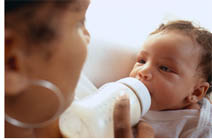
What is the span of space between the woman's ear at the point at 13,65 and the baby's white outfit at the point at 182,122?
67 centimetres

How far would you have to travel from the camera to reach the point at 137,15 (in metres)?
1.29

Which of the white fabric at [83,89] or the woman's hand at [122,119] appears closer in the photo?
the woman's hand at [122,119]

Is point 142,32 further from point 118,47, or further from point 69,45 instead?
point 69,45

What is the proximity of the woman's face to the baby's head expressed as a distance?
0.46 metres

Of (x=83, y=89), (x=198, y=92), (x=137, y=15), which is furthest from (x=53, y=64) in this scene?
(x=137, y=15)

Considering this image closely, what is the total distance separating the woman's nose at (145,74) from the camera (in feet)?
2.98

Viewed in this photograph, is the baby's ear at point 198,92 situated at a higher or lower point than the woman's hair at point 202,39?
lower

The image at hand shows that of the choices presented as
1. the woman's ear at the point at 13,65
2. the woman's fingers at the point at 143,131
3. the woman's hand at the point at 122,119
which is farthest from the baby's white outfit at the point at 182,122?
the woman's ear at the point at 13,65

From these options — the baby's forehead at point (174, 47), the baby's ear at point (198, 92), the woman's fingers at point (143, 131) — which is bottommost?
the woman's fingers at point (143, 131)

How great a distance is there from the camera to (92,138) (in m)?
0.61

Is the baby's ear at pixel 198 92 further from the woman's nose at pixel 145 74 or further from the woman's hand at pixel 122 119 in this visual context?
the woman's hand at pixel 122 119

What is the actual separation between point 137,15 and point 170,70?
460mm

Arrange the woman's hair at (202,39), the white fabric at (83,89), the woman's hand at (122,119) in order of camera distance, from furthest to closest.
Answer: the woman's hair at (202,39)
the white fabric at (83,89)
the woman's hand at (122,119)
